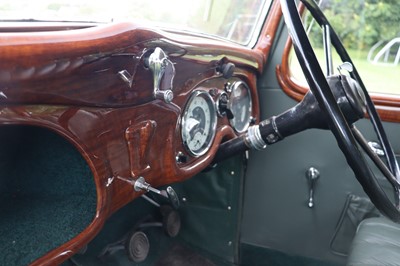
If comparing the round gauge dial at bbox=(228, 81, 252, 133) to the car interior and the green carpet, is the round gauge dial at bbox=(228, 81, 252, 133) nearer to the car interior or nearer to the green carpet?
the car interior

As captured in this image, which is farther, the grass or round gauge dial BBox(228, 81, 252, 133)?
the grass

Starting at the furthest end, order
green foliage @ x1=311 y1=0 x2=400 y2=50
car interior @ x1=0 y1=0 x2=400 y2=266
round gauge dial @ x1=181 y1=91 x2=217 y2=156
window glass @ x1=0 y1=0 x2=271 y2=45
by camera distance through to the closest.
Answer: green foliage @ x1=311 y1=0 x2=400 y2=50, round gauge dial @ x1=181 y1=91 x2=217 y2=156, window glass @ x1=0 y1=0 x2=271 y2=45, car interior @ x1=0 y1=0 x2=400 y2=266

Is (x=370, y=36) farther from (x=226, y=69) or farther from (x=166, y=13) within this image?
(x=166, y=13)

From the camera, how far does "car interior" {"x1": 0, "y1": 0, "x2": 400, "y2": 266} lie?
78 centimetres

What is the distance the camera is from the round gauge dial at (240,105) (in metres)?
1.47

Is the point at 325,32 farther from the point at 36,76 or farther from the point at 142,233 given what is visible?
the point at 142,233

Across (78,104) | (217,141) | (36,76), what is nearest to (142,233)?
(217,141)

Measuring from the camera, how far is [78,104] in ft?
2.56

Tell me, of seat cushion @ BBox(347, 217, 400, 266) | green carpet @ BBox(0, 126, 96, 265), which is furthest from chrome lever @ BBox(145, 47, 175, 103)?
seat cushion @ BBox(347, 217, 400, 266)

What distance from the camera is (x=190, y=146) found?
1211mm

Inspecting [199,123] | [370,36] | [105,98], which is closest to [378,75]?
[370,36]

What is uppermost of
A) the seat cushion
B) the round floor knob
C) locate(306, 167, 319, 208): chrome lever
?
the seat cushion

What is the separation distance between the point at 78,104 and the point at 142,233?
0.94 meters

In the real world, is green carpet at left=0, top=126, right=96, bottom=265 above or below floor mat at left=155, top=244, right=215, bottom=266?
above
